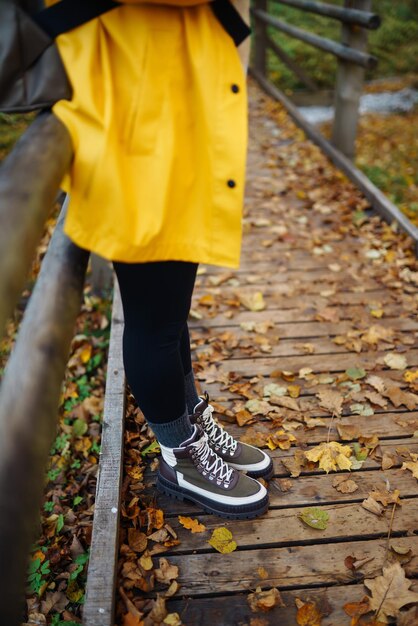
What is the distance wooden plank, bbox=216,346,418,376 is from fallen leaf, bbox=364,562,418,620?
1.10 meters

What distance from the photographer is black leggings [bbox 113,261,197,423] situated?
1.39 m

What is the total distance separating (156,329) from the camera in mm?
1494

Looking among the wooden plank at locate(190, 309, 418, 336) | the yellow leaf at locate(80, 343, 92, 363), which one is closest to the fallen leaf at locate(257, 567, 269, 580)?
the wooden plank at locate(190, 309, 418, 336)

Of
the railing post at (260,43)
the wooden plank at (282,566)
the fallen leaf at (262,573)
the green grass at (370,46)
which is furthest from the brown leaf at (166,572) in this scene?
the green grass at (370,46)

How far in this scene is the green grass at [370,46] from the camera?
1007cm

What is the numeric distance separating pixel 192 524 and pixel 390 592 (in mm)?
661

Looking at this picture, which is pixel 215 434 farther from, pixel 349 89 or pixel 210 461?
pixel 349 89

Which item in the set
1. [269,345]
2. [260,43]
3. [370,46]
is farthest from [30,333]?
[370,46]

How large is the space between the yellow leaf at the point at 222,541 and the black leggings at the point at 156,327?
1.63 feet

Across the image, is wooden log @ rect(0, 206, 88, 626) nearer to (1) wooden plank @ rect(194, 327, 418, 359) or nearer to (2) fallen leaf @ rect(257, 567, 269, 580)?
(2) fallen leaf @ rect(257, 567, 269, 580)

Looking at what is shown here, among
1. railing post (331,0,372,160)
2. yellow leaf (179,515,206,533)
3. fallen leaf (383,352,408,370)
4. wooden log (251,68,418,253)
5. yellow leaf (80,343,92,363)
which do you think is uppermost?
railing post (331,0,372,160)

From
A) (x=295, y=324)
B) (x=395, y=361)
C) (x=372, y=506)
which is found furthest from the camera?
(x=295, y=324)

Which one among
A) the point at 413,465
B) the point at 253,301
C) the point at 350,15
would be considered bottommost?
the point at 253,301

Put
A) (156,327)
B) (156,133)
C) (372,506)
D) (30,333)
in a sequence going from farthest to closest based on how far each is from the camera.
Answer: (372,506), (156,327), (156,133), (30,333)
